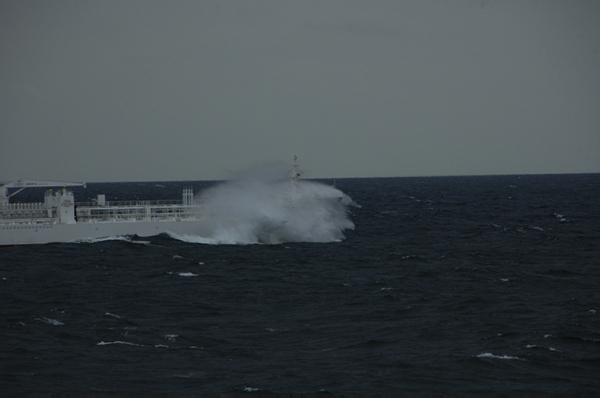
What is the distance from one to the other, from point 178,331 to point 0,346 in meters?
9.30

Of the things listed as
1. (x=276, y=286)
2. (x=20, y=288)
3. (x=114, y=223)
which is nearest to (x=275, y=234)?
(x=114, y=223)

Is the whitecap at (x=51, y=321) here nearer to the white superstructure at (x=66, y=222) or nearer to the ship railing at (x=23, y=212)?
the white superstructure at (x=66, y=222)

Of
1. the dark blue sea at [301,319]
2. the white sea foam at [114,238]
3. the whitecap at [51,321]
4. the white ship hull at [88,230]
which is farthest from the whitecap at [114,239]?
the whitecap at [51,321]

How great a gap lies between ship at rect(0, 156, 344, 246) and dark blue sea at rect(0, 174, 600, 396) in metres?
3.12

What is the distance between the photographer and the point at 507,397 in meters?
23.4

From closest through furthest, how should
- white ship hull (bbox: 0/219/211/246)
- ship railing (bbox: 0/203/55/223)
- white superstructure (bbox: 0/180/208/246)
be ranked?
white ship hull (bbox: 0/219/211/246), white superstructure (bbox: 0/180/208/246), ship railing (bbox: 0/203/55/223)

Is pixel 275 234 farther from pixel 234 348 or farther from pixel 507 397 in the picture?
pixel 507 397

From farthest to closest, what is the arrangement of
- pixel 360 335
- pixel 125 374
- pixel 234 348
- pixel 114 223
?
pixel 114 223 < pixel 360 335 < pixel 234 348 < pixel 125 374

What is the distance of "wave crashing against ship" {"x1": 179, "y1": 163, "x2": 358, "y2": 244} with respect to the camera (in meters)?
76.4

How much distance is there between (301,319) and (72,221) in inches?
1821

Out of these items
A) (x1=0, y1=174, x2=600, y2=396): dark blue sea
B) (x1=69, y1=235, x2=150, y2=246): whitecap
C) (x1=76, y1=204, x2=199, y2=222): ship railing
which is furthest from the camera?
(x1=76, y1=204, x2=199, y2=222): ship railing

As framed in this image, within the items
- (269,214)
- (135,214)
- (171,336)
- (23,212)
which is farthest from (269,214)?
(171,336)

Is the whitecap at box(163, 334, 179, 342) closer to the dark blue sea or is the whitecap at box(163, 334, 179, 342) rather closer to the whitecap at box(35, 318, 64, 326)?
the dark blue sea

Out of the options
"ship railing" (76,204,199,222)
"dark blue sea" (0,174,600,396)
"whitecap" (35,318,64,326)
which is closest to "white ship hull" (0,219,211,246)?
"ship railing" (76,204,199,222)
